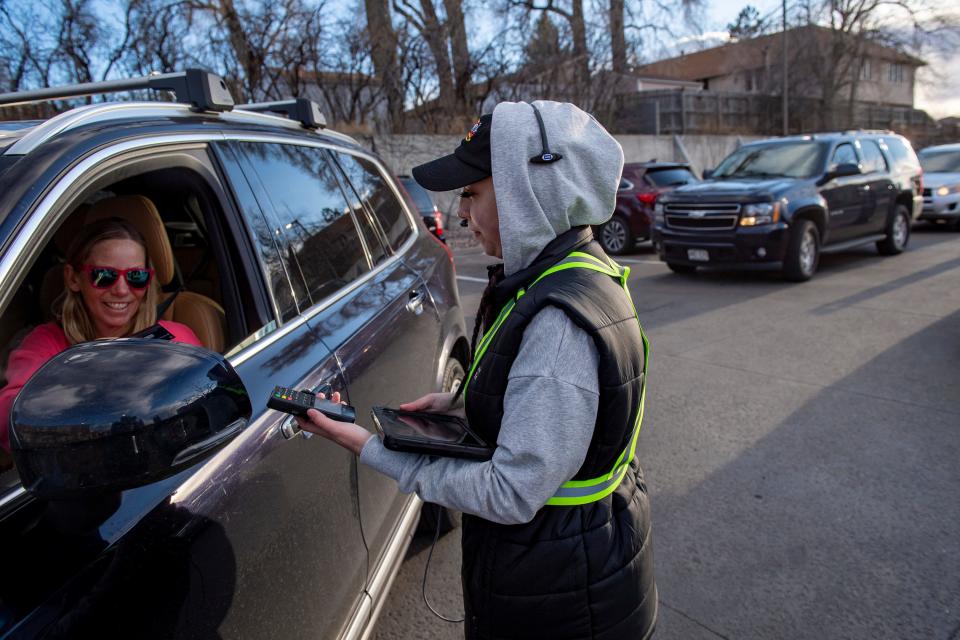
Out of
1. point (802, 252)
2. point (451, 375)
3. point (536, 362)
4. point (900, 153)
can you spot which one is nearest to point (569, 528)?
point (536, 362)

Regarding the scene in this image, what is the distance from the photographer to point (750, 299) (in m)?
8.21

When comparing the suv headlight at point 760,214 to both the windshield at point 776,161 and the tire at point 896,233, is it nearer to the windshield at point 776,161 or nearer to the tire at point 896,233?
the windshield at point 776,161

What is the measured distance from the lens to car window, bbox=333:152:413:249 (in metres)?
3.11

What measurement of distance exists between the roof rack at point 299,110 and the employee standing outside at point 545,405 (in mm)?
1581

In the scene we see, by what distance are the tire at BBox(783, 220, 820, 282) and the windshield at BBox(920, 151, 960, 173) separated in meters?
7.91

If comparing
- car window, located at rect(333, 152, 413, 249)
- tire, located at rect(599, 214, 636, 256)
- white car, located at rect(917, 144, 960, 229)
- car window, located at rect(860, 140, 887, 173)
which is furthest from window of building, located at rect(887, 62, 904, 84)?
car window, located at rect(333, 152, 413, 249)

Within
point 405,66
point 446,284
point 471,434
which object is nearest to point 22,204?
point 471,434

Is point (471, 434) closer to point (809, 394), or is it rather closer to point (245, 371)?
point (245, 371)

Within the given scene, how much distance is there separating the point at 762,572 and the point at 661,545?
17.5 inches

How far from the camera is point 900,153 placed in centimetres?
1134

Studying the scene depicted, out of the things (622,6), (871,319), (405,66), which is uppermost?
(622,6)

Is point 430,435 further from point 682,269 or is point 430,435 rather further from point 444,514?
point 682,269

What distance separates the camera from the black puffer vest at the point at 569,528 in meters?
1.32

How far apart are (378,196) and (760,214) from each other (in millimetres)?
6833
